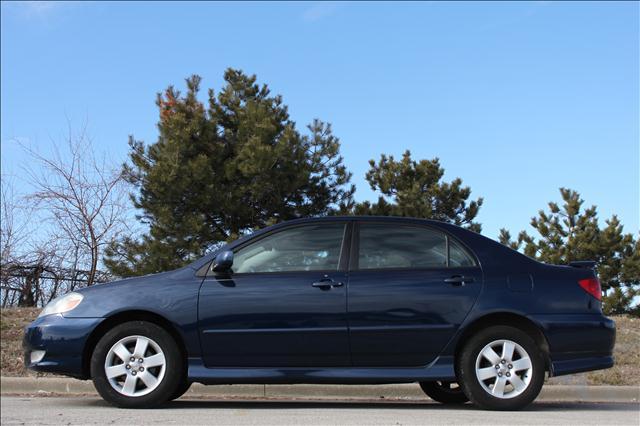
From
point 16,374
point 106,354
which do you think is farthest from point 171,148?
point 106,354

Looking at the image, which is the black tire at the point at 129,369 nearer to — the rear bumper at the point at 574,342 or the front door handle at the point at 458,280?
the front door handle at the point at 458,280

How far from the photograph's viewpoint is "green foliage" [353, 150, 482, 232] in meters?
22.5

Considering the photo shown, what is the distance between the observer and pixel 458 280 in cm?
612

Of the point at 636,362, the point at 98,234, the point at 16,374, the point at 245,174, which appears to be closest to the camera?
the point at 16,374

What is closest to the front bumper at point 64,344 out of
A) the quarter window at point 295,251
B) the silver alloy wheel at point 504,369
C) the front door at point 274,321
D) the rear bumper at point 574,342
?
the front door at point 274,321

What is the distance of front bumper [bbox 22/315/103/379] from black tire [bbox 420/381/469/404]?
2.97 m

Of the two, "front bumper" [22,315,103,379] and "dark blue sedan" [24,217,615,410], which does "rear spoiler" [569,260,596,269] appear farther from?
"front bumper" [22,315,103,379]

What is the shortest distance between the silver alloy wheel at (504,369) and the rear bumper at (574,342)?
0.76ft

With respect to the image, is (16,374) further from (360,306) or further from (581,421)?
(581,421)

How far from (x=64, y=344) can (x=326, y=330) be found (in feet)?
6.57

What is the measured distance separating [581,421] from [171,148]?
17.1 meters

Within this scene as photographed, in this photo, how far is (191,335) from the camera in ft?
19.8

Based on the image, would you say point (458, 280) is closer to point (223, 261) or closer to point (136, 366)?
point (223, 261)

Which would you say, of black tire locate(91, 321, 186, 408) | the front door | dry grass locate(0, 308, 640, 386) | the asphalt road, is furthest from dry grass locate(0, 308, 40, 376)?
the front door
